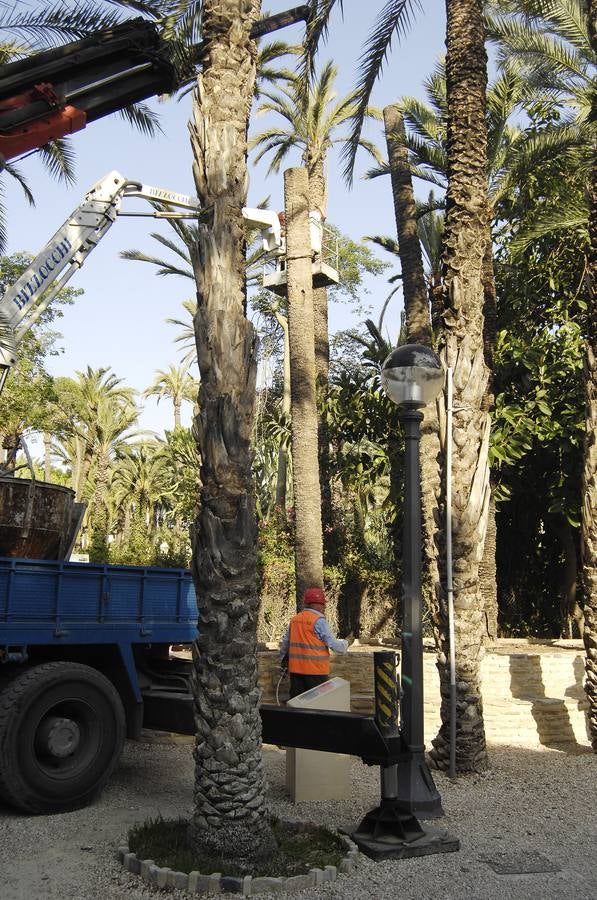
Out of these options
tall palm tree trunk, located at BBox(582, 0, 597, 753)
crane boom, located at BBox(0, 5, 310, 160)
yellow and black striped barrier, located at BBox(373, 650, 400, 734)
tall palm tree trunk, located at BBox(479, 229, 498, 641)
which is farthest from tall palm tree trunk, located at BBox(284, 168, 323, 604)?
yellow and black striped barrier, located at BBox(373, 650, 400, 734)

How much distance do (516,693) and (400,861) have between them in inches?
218

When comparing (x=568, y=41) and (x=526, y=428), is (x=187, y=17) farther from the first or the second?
(x=568, y=41)

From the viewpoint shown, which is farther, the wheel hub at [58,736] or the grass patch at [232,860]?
the wheel hub at [58,736]

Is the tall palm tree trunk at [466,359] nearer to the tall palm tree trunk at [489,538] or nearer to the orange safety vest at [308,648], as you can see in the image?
the orange safety vest at [308,648]

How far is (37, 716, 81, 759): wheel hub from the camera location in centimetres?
719

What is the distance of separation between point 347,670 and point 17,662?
510 centimetres

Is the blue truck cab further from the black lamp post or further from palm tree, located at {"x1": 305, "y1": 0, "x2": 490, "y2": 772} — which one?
palm tree, located at {"x1": 305, "y1": 0, "x2": 490, "y2": 772}

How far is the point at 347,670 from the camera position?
37.2 feet

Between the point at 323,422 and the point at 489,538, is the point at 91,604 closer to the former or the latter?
the point at 489,538

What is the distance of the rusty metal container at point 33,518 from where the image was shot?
7.89 m

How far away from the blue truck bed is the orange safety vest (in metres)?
1.12

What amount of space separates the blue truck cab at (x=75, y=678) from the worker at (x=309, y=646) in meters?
1.09

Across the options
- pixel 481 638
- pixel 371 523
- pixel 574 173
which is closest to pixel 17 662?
pixel 481 638

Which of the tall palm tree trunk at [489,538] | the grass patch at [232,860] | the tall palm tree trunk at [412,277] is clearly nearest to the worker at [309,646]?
the grass patch at [232,860]
